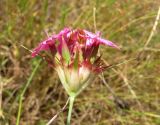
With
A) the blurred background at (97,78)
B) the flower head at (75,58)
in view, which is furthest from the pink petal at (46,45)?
the blurred background at (97,78)

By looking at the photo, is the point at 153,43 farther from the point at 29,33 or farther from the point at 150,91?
the point at 29,33

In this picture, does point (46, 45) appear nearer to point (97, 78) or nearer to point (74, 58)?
point (74, 58)

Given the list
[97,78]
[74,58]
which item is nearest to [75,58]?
[74,58]

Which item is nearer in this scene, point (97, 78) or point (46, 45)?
point (46, 45)

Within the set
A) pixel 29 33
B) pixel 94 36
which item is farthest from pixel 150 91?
pixel 94 36

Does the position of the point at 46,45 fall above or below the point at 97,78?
below
